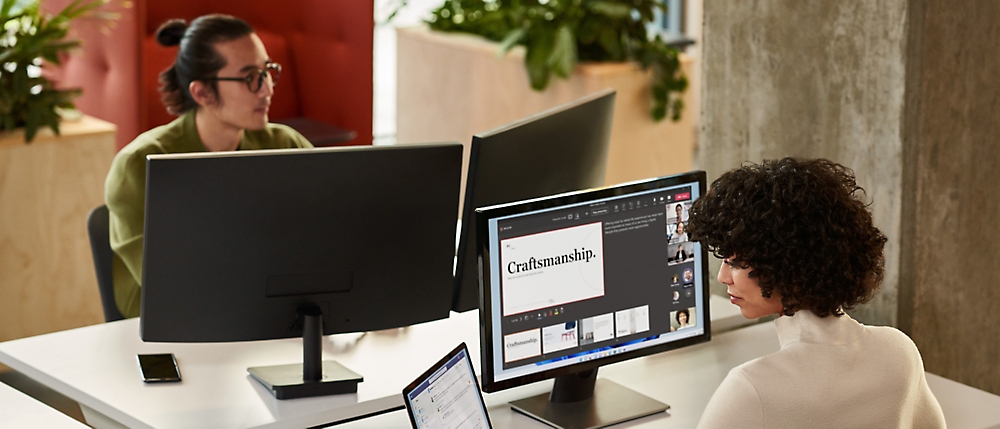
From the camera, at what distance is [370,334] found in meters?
2.65

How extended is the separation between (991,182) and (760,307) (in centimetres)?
121

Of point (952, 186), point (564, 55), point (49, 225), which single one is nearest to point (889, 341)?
point (952, 186)

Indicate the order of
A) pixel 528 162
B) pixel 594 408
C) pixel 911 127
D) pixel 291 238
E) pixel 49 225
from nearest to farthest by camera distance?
pixel 291 238, pixel 594 408, pixel 528 162, pixel 911 127, pixel 49 225

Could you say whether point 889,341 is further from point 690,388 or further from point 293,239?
point 293,239

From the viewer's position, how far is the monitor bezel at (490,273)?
2.06 meters

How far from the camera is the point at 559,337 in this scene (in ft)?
7.20

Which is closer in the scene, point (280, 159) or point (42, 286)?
point (280, 159)

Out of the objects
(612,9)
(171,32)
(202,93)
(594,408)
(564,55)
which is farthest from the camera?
(612,9)

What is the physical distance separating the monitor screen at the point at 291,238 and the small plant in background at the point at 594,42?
2786mm

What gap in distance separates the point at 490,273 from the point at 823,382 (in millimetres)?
594

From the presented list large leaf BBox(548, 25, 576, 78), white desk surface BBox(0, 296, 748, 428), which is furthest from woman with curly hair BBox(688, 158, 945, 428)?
large leaf BBox(548, 25, 576, 78)

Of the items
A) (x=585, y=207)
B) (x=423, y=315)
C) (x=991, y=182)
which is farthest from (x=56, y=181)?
(x=991, y=182)

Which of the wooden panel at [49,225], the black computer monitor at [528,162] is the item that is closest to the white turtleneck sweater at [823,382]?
the black computer monitor at [528,162]

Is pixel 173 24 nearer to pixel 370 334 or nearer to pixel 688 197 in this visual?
pixel 370 334
